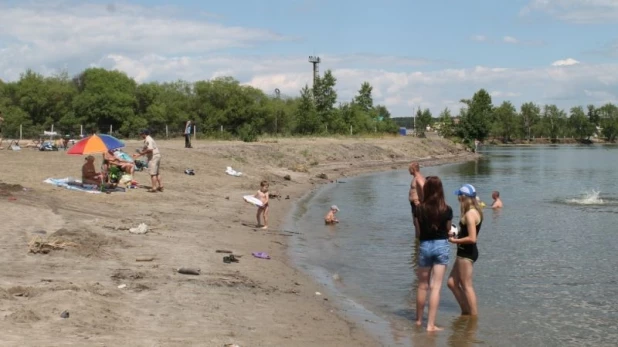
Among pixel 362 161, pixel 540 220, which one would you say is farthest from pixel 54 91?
pixel 540 220

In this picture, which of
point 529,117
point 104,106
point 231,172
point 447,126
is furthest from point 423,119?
point 231,172

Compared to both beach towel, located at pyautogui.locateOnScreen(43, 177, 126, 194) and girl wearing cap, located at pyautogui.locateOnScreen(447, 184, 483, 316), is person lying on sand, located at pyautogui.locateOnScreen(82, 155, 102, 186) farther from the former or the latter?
girl wearing cap, located at pyautogui.locateOnScreen(447, 184, 483, 316)

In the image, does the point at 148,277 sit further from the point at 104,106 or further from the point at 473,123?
the point at 473,123

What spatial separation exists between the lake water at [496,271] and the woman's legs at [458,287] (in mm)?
182

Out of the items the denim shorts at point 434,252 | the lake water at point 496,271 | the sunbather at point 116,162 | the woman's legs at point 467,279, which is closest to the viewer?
the denim shorts at point 434,252

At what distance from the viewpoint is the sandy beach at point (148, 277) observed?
682 centimetres

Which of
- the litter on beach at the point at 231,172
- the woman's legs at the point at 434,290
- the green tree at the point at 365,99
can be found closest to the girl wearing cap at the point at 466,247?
the woman's legs at the point at 434,290

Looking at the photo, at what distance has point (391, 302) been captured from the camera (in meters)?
10.5

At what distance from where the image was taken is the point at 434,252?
28.1 feet

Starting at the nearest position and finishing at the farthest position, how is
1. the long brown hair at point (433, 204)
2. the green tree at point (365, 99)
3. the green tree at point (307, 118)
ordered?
1. the long brown hair at point (433, 204)
2. the green tree at point (307, 118)
3. the green tree at point (365, 99)

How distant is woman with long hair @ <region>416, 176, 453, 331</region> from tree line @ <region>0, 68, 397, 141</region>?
198ft

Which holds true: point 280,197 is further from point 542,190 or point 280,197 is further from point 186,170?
point 542,190

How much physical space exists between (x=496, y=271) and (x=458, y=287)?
13.2ft

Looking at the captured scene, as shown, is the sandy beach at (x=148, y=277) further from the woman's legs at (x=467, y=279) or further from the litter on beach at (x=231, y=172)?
the litter on beach at (x=231, y=172)
